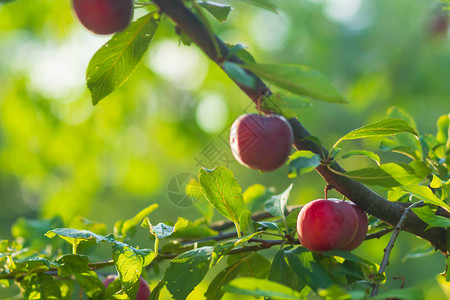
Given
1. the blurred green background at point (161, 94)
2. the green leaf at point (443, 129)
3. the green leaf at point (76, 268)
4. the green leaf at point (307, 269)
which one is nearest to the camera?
the green leaf at point (307, 269)

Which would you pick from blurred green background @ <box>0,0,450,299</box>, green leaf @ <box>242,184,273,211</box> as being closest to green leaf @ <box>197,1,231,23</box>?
green leaf @ <box>242,184,273,211</box>

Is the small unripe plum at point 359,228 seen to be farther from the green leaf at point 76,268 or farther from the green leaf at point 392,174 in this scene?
the green leaf at point 76,268

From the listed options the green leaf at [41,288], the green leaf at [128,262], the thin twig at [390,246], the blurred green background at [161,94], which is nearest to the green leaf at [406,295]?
the thin twig at [390,246]

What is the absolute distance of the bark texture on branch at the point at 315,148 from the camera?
13.8 inches

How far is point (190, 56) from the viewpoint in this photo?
2.55 meters

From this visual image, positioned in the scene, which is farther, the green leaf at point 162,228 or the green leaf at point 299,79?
the green leaf at point 162,228

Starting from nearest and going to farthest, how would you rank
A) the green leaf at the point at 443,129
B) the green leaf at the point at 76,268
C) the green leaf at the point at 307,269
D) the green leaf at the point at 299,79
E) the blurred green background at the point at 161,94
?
the green leaf at the point at 299,79, the green leaf at the point at 307,269, the green leaf at the point at 76,268, the green leaf at the point at 443,129, the blurred green background at the point at 161,94

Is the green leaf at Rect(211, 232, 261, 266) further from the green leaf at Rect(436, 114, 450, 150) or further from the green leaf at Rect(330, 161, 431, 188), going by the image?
the green leaf at Rect(436, 114, 450, 150)

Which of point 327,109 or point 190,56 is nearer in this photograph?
point 190,56

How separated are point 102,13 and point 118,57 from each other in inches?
2.4

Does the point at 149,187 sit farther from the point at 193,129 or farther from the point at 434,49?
the point at 434,49

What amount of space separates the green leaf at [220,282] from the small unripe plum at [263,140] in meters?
0.19

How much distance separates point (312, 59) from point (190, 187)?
2.39m

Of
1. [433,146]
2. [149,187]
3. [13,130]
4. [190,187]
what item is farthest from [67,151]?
[433,146]
